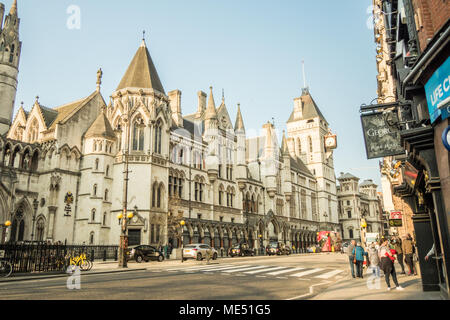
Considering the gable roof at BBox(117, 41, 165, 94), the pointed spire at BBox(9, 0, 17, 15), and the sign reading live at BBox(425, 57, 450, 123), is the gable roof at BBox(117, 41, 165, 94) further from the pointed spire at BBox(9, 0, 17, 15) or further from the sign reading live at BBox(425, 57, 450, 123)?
the sign reading live at BBox(425, 57, 450, 123)

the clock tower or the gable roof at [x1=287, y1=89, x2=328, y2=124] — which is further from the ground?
the gable roof at [x1=287, y1=89, x2=328, y2=124]

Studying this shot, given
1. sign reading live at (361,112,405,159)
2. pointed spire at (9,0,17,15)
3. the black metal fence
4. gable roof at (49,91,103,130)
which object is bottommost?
the black metal fence

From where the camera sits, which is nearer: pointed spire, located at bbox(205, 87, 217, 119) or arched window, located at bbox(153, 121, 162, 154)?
arched window, located at bbox(153, 121, 162, 154)

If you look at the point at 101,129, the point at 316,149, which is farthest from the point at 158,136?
the point at 316,149

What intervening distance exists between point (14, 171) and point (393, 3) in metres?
34.1

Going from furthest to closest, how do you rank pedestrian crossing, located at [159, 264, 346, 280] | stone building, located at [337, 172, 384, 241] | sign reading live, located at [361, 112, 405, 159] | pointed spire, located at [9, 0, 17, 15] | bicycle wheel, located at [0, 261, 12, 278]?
1. stone building, located at [337, 172, 384, 241]
2. pointed spire, located at [9, 0, 17, 15]
3. pedestrian crossing, located at [159, 264, 346, 280]
4. bicycle wheel, located at [0, 261, 12, 278]
5. sign reading live, located at [361, 112, 405, 159]

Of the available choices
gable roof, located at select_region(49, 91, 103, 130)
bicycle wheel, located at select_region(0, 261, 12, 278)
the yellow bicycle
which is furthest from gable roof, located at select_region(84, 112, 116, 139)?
bicycle wheel, located at select_region(0, 261, 12, 278)

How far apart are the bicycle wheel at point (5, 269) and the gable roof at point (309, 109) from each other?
3139 inches

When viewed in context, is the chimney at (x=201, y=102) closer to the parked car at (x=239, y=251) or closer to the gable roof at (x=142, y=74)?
the gable roof at (x=142, y=74)

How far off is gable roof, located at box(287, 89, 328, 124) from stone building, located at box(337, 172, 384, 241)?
25.0m

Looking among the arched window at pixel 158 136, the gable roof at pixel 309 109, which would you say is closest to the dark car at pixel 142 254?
the arched window at pixel 158 136

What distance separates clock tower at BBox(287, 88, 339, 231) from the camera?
83.8 meters

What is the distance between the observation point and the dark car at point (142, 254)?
27109 mm
